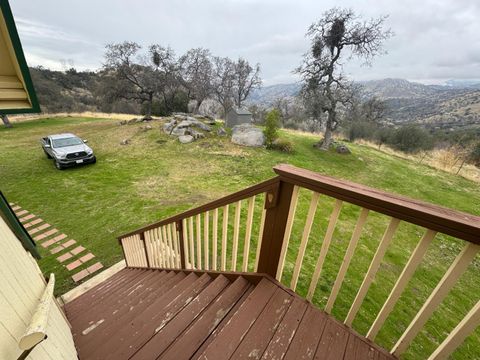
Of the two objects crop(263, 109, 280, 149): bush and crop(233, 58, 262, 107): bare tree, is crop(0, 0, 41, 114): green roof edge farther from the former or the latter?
crop(233, 58, 262, 107): bare tree

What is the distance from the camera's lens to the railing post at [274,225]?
1.55 meters

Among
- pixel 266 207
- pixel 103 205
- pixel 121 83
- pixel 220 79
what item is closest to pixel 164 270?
pixel 266 207

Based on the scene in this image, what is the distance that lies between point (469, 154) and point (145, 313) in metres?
21.1

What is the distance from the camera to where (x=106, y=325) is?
2010mm

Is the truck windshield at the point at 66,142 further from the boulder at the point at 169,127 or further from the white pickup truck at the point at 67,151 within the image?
the boulder at the point at 169,127

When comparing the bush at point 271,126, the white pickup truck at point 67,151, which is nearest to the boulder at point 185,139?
the bush at point 271,126

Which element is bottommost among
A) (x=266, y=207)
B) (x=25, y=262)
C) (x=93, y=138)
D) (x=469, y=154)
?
(x=93, y=138)

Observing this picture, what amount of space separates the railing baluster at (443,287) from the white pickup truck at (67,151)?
36.6 feet

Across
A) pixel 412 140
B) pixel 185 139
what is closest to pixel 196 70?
pixel 185 139

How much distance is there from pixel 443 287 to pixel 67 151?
11463 millimetres

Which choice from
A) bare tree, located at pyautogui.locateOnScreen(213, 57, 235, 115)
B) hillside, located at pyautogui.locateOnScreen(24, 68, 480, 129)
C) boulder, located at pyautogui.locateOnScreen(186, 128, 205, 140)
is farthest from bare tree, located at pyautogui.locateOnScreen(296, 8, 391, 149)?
bare tree, located at pyautogui.locateOnScreen(213, 57, 235, 115)

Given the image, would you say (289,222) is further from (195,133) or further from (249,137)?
(195,133)

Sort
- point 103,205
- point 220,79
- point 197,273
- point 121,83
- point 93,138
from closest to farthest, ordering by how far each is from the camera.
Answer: point 197,273
point 103,205
point 93,138
point 121,83
point 220,79

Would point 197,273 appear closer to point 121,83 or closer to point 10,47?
point 10,47
